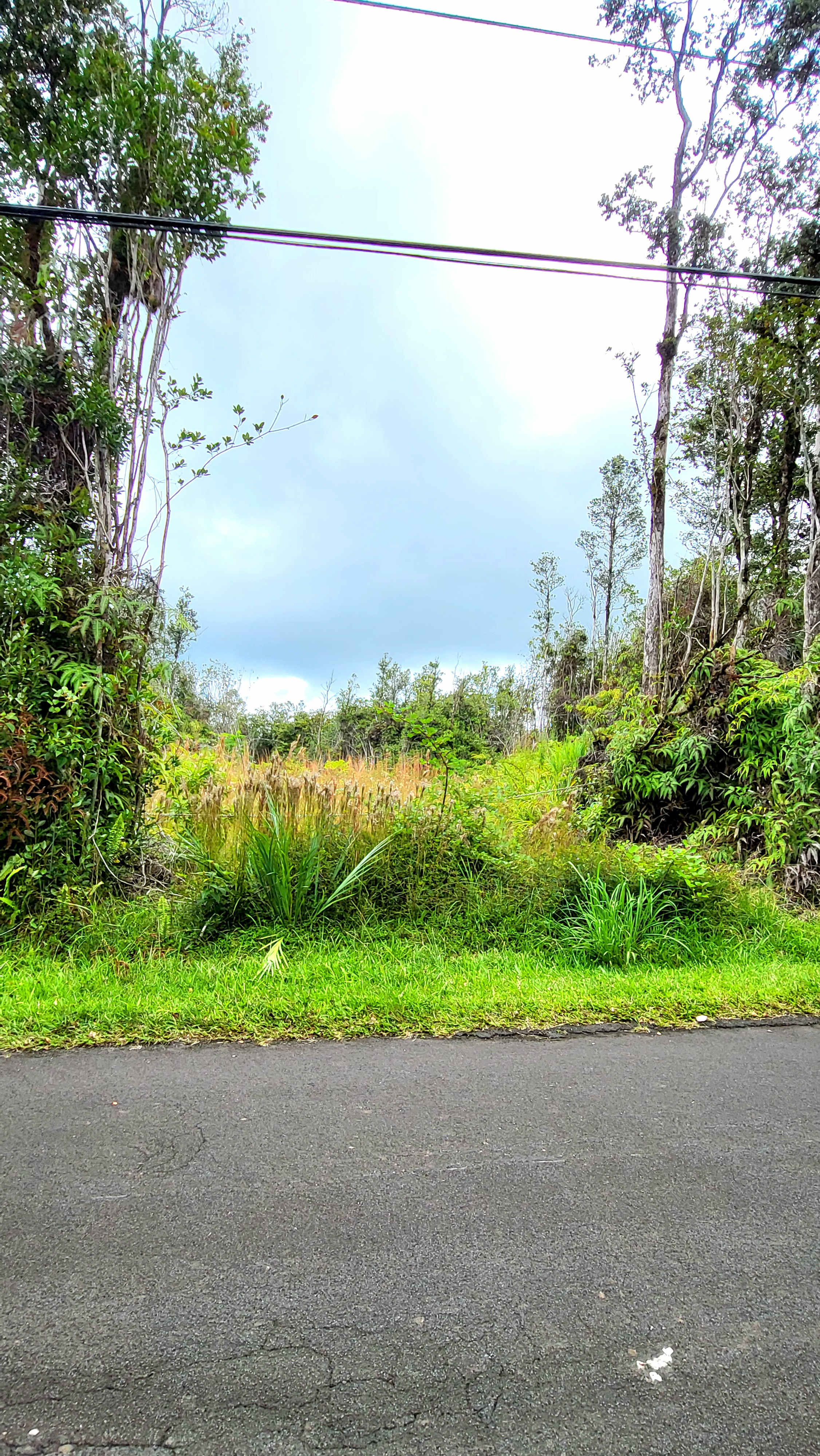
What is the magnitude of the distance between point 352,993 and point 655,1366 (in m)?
2.20

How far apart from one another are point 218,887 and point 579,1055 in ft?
8.10

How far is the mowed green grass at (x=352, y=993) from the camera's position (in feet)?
10.1

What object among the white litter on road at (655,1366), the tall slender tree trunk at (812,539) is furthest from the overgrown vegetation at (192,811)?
the tall slender tree trunk at (812,539)

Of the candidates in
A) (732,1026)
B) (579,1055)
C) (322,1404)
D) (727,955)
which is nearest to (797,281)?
(727,955)

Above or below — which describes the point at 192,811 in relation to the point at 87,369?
below

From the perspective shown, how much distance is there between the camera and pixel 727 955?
4379mm

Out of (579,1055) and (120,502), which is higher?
(120,502)

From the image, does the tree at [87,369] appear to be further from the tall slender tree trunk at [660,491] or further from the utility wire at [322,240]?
the tall slender tree trunk at [660,491]

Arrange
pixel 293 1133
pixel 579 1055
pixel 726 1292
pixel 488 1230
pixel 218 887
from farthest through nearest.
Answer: pixel 218 887
pixel 579 1055
pixel 293 1133
pixel 488 1230
pixel 726 1292

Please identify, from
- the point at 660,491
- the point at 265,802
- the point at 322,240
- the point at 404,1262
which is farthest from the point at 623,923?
the point at 660,491

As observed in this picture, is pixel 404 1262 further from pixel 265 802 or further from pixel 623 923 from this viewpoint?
pixel 265 802

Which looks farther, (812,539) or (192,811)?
(812,539)

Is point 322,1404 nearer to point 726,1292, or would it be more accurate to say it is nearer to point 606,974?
point 726,1292

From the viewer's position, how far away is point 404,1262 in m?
1.67
